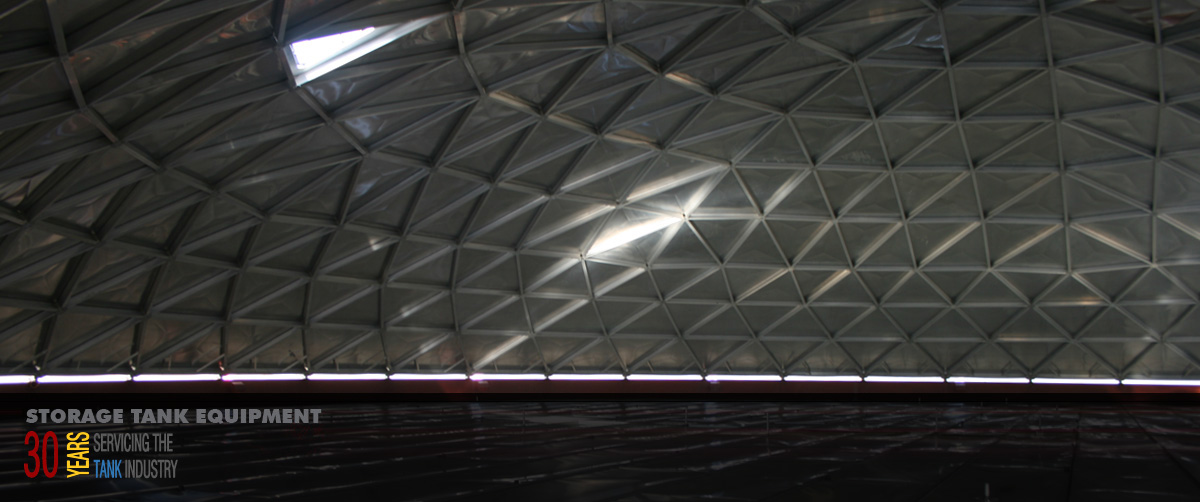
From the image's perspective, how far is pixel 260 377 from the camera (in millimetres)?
41219

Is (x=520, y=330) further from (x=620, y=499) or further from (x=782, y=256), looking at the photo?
(x=620, y=499)

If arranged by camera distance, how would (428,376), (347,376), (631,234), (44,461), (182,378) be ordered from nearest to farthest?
(44,461), (182,378), (631,234), (347,376), (428,376)

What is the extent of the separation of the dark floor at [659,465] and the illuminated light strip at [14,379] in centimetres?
1727

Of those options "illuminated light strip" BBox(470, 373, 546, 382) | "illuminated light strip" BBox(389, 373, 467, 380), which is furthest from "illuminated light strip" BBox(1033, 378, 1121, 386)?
"illuminated light strip" BBox(389, 373, 467, 380)

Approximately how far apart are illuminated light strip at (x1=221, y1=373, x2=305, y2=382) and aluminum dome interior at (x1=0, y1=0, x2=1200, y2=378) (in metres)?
0.60

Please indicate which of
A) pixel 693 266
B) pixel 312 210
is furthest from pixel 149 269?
pixel 693 266

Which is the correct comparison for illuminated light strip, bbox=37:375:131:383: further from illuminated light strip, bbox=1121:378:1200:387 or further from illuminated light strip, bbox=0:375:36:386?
illuminated light strip, bbox=1121:378:1200:387

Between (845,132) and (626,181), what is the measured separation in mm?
10886

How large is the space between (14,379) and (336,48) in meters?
26.2

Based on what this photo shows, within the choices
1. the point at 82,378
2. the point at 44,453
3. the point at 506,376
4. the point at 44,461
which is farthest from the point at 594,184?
the point at 82,378

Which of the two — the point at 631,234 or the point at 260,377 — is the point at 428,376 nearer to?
the point at 260,377

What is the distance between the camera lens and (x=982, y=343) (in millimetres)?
48656

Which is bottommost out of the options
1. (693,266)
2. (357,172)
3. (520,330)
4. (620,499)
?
(620,499)

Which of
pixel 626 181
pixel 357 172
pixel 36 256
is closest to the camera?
pixel 36 256
